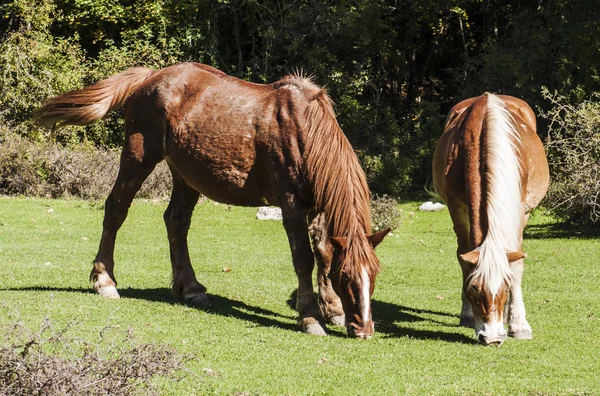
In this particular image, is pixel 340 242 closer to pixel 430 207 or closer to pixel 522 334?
pixel 522 334

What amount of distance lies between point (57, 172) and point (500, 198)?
15462 millimetres

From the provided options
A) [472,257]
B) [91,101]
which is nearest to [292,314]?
[472,257]

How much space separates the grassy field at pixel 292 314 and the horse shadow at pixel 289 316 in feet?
0.06

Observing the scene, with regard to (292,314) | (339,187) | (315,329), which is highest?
(339,187)

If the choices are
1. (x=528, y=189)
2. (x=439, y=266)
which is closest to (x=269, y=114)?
(x=528, y=189)

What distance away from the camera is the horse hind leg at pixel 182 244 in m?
9.29

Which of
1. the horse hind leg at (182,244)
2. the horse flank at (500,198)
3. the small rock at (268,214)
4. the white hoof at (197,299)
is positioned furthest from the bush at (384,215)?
the horse flank at (500,198)

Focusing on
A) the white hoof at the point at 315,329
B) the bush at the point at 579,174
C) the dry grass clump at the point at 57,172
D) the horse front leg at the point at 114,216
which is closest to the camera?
the white hoof at the point at 315,329

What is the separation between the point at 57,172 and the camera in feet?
69.3

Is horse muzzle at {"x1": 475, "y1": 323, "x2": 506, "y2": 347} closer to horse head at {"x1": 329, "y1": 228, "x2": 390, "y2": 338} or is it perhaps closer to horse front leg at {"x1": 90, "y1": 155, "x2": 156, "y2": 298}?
horse head at {"x1": 329, "y1": 228, "x2": 390, "y2": 338}

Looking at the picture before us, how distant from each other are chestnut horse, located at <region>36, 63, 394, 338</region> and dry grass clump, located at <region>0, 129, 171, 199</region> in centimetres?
1115

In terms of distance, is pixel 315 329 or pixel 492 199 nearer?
pixel 492 199

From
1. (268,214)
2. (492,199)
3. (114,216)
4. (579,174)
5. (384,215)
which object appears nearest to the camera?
(492,199)

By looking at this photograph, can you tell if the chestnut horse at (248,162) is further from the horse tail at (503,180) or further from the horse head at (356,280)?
the horse tail at (503,180)
